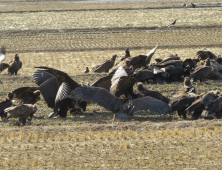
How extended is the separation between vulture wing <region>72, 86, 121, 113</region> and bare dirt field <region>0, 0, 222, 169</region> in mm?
482

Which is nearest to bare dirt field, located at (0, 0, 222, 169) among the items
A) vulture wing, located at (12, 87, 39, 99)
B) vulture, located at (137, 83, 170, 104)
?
vulture, located at (137, 83, 170, 104)

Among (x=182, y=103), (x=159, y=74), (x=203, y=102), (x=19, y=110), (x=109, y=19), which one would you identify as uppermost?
(x=203, y=102)

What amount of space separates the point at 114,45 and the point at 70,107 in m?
13.9

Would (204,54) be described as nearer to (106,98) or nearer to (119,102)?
(119,102)

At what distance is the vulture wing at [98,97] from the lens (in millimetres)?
10652

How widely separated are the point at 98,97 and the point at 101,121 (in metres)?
0.72

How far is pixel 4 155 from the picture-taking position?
343 inches

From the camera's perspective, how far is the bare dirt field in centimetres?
842

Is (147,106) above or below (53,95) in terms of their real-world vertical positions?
above

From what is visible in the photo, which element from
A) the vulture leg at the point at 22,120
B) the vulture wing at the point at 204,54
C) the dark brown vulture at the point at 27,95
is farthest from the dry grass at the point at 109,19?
the vulture leg at the point at 22,120

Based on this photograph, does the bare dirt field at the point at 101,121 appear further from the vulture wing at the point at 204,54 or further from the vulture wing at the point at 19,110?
the vulture wing at the point at 204,54

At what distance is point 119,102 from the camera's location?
10750 millimetres

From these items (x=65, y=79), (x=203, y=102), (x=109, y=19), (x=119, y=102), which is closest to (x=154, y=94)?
(x=119, y=102)

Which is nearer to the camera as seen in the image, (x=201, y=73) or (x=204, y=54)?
(x=201, y=73)
